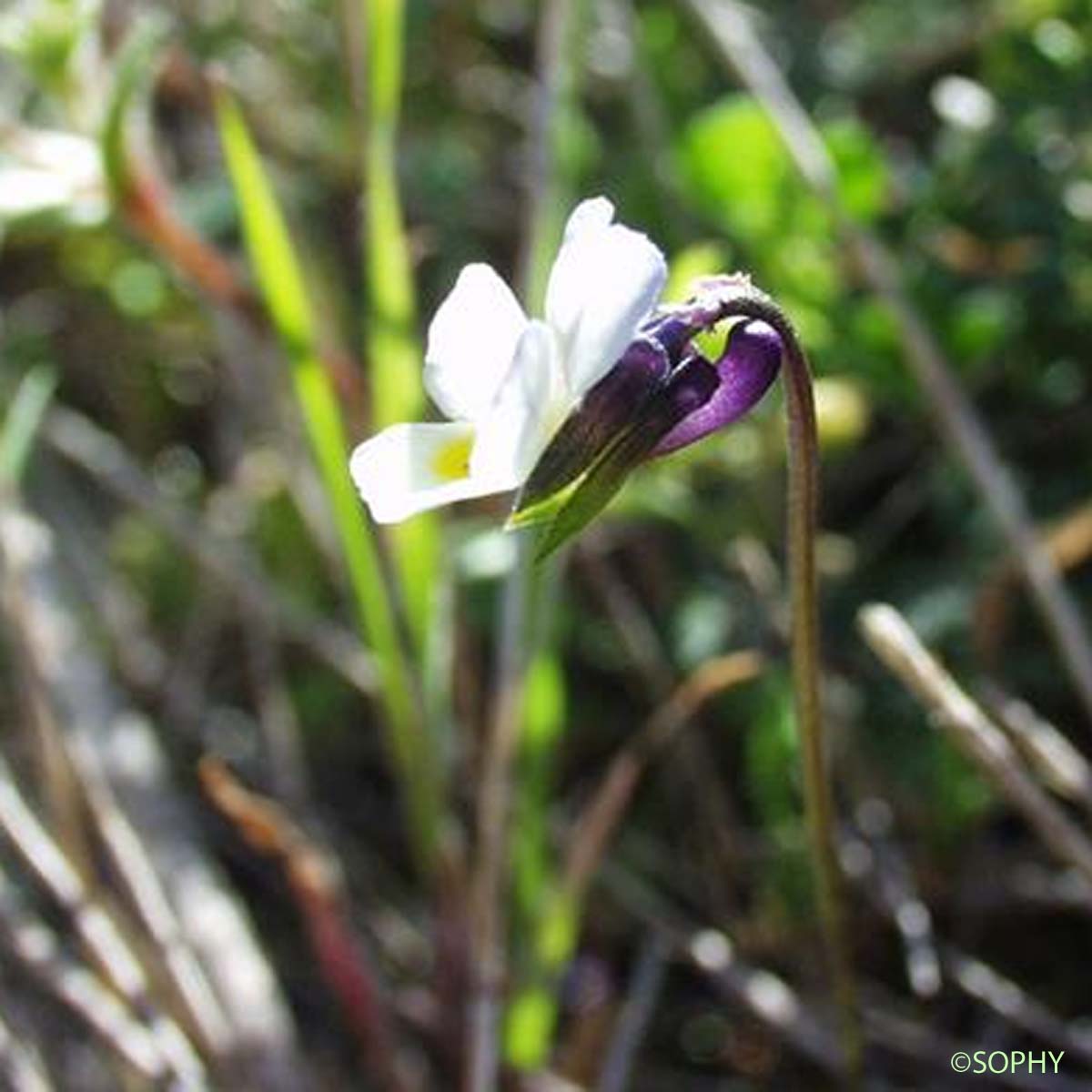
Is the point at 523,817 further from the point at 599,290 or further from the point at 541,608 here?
the point at 599,290

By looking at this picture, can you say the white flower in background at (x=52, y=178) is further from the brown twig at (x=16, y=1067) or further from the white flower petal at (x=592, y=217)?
the white flower petal at (x=592, y=217)

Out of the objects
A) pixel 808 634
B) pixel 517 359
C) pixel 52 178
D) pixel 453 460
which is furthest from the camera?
pixel 52 178

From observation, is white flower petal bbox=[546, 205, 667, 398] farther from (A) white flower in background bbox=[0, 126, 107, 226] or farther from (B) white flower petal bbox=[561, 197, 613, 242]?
(A) white flower in background bbox=[0, 126, 107, 226]

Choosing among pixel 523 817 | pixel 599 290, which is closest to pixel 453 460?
pixel 599 290

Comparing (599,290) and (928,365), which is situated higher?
(599,290)

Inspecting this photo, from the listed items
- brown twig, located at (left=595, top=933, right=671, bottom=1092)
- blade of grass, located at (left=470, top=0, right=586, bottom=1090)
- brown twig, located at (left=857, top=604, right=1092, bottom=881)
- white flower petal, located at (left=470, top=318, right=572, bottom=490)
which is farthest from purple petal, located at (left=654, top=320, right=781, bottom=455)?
brown twig, located at (left=595, top=933, right=671, bottom=1092)

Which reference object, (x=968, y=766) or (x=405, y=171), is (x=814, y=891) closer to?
(x=968, y=766)

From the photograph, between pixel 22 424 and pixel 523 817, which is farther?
pixel 22 424
